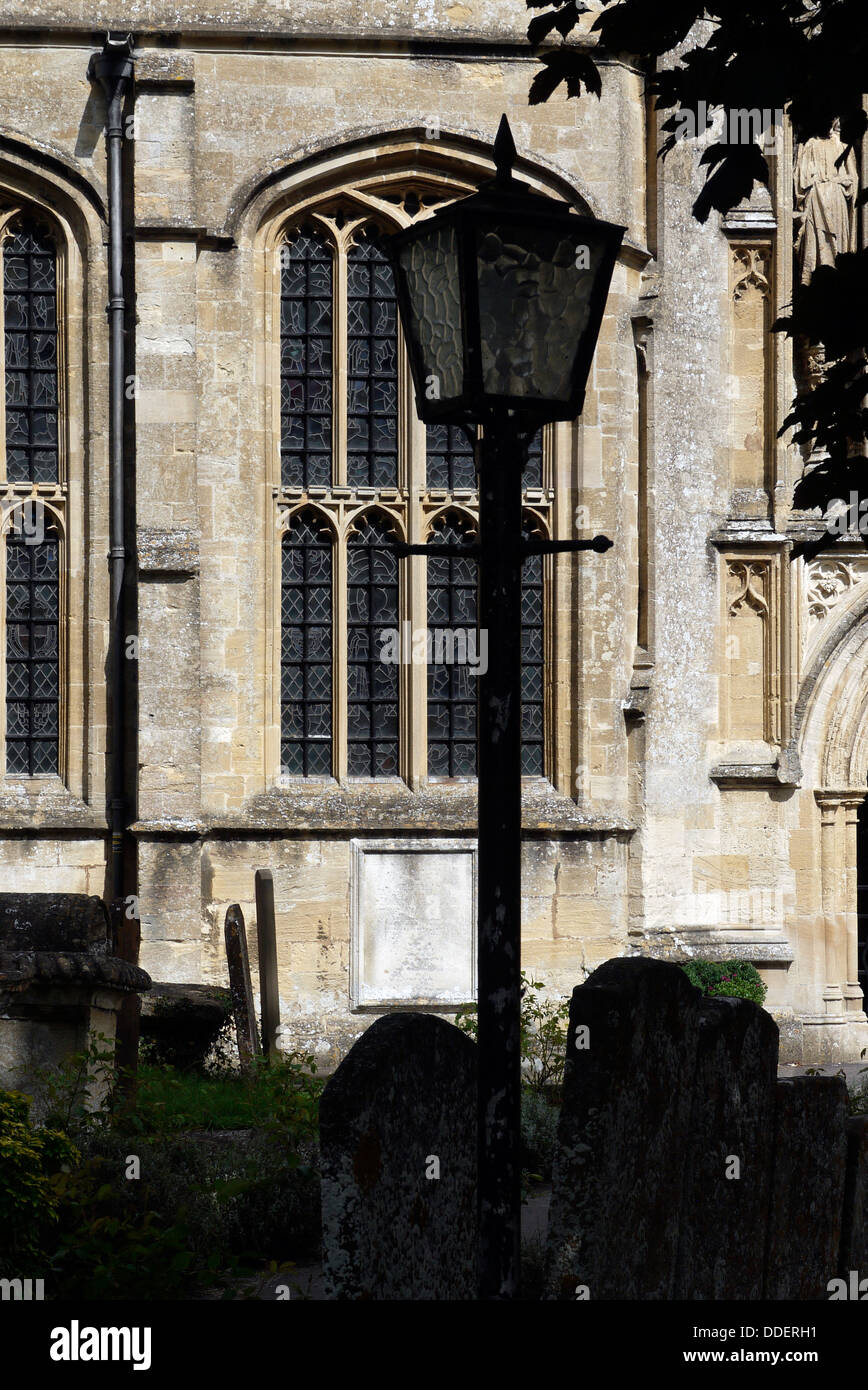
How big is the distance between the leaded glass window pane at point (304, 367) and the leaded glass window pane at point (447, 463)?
0.79 metres

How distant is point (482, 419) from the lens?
13.6 feet

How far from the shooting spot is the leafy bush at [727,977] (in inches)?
489

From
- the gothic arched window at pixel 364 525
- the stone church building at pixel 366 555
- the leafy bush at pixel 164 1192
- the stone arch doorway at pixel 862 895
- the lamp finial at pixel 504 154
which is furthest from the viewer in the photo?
the stone arch doorway at pixel 862 895

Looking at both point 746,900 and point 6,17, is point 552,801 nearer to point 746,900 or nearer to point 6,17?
point 746,900

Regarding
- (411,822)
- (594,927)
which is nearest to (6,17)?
(411,822)

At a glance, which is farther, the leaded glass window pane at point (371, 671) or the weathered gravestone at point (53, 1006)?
the leaded glass window pane at point (371, 671)

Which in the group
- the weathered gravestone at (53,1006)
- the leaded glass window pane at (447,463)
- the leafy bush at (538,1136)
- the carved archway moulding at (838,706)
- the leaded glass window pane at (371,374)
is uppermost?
the leaded glass window pane at (371,374)

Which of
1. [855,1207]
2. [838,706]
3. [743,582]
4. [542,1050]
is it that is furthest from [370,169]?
[855,1207]

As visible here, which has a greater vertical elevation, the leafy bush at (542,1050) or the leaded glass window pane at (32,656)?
the leaded glass window pane at (32,656)

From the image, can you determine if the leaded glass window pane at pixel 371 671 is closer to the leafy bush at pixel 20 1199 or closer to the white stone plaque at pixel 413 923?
the white stone plaque at pixel 413 923

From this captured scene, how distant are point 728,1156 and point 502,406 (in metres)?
2.27

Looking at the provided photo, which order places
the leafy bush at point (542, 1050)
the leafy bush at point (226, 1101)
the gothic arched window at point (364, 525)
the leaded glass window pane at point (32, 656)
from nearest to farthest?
the leafy bush at point (226, 1101) < the leafy bush at point (542, 1050) < the leaded glass window pane at point (32, 656) < the gothic arched window at point (364, 525)

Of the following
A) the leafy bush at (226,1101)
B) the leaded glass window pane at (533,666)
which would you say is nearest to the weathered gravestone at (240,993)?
the leafy bush at (226,1101)

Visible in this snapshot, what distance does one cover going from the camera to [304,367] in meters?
13.1
